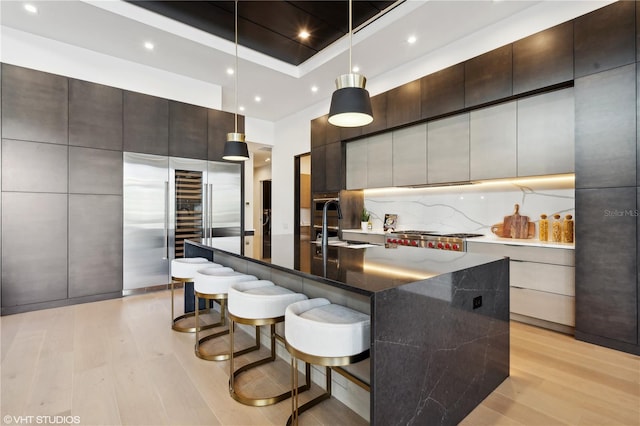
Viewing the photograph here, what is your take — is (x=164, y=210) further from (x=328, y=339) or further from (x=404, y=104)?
(x=328, y=339)

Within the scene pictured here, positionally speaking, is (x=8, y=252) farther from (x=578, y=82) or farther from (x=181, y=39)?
(x=578, y=82)

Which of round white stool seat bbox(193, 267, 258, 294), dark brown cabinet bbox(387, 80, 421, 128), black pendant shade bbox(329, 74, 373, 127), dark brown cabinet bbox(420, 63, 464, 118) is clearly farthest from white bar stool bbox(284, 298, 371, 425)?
dark brown cabinet bbox(387, 80, 421, 128)

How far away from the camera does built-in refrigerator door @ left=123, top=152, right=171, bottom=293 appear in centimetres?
418

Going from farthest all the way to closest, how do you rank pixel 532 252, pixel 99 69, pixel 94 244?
pixel 99 69, pixel 94 244, pixel 532 252

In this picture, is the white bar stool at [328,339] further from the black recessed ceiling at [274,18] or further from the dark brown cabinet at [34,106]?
the dark brown cabinet at [34,106]

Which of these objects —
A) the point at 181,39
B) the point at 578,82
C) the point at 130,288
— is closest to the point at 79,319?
the point at 130,288

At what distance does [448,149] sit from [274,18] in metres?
2.62

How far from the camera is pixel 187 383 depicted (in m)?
2.07

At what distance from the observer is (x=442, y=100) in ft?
12.5

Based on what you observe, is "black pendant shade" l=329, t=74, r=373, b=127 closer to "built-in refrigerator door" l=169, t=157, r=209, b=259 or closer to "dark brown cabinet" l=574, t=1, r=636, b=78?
"dark brown cabinet" l=574, t=1, r=636, b=78

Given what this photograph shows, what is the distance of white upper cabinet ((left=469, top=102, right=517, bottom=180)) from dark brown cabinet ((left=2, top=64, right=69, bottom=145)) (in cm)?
493

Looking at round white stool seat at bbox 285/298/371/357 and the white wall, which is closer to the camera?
round white stool seat at bbox 285/298/371/357

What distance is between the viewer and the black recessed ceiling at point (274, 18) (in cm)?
337

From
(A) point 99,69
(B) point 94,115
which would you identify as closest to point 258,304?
(B) point 94,115
